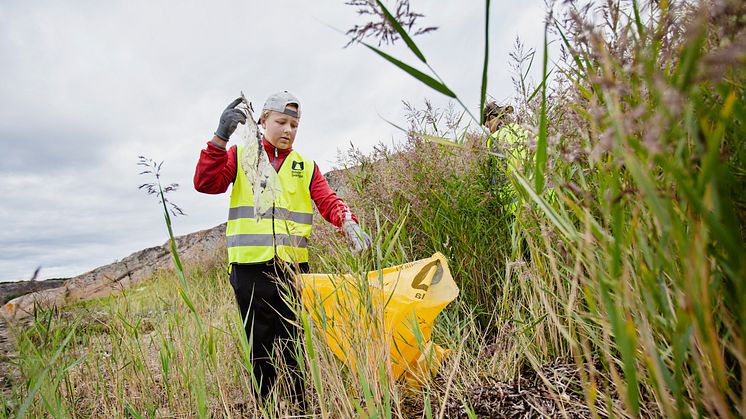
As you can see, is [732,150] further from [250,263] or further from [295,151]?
[295,151]

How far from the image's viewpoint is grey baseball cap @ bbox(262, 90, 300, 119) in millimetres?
2648

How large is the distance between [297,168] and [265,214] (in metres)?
0.59

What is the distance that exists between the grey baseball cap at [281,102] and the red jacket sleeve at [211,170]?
505 mm

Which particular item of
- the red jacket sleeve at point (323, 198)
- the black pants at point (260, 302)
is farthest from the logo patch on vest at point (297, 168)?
the black pants at point (260, 302)

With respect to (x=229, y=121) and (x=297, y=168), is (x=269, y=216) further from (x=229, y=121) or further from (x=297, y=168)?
(x=229, y=121)

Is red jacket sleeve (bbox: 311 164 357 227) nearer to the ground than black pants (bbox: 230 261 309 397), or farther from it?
farther from it

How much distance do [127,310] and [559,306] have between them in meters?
2.35

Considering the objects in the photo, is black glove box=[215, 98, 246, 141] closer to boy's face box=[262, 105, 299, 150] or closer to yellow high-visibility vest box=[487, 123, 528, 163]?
boy's face box=[262, 105, 299, 150]

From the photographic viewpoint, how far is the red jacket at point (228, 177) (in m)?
2.32

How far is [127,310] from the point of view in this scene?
2227mm

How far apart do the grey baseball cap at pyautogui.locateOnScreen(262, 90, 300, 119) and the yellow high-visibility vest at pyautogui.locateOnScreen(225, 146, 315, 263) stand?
340mm

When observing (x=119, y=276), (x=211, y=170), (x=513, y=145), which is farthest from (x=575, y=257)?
(x=119, y=276)

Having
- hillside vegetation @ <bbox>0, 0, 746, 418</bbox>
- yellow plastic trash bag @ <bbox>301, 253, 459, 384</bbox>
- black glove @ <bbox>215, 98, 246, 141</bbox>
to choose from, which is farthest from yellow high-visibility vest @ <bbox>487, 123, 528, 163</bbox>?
black glove @ <bbox>215, 98, 246, 141</bbox>

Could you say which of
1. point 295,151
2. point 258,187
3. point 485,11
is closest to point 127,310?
point 258,187
